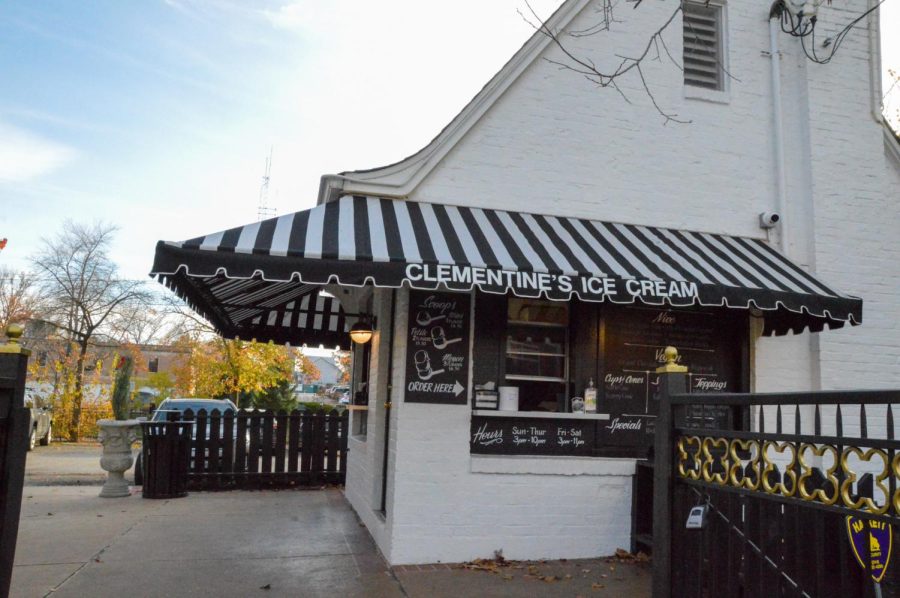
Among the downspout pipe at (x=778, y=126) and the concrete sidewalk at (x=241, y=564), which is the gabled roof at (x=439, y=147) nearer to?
the downspout pipe at (x=778, y=126)

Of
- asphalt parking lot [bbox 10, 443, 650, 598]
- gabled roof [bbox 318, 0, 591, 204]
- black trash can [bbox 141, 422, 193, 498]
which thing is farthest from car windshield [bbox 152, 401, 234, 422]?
gabled roof [bbox 318, 0, 591, 204]

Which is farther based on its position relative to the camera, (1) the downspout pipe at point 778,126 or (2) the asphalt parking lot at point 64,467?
(2) the asphalt parking lot at point 64,467

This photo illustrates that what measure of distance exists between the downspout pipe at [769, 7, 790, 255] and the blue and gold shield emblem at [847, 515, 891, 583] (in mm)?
5189

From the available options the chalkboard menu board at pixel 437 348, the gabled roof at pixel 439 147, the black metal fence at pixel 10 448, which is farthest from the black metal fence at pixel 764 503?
the gabled roof at pixel 439 147

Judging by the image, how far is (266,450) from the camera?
38.1 ft

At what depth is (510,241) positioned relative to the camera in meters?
6.67

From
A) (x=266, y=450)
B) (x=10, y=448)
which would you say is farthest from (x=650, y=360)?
(x=266, y=450)

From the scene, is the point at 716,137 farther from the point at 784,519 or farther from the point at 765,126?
the point at 784,519

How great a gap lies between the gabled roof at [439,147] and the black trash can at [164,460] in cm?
513

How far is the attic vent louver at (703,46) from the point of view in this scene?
27.4 ft

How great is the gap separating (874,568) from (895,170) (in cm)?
736

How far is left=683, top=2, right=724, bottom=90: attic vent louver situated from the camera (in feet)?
27.4

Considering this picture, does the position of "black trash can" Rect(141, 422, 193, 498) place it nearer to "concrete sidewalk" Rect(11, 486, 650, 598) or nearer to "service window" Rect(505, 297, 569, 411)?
"concrete sidewalk" Rect(11, 486, 650, 598)

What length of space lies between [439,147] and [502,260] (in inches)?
70.8
